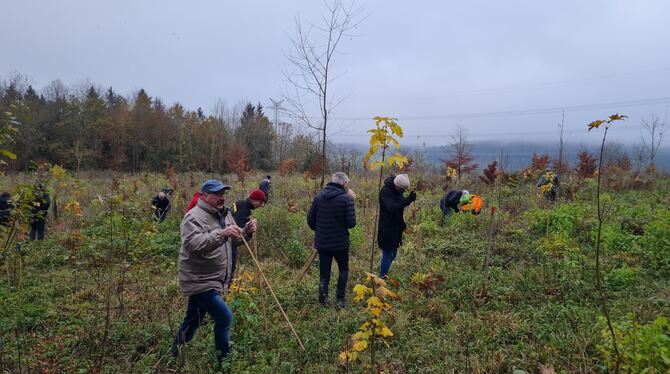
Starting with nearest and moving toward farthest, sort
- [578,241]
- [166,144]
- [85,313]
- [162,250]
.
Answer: [85,313], [578,241], [162,250], [166,144]

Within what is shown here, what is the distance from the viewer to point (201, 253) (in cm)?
331

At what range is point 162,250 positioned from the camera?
809 cm

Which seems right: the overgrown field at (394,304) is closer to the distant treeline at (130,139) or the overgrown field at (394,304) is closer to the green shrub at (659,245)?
the green shrub at (659,245)

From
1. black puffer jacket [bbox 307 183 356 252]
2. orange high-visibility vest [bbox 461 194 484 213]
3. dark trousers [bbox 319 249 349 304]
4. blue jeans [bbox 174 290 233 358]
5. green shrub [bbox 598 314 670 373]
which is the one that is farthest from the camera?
orange high-visibility vest [bbox 461 194 484 213]

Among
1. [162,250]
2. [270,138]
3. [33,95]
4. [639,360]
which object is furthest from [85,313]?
[33,95]

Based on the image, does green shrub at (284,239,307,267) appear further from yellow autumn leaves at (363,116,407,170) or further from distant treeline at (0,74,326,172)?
distant treeline at (0,74,326,172)

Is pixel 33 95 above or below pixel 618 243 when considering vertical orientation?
above

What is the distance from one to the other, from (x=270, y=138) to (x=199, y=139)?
5.95 metres

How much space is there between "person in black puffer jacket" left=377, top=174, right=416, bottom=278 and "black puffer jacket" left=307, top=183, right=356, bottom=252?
1.69 feet

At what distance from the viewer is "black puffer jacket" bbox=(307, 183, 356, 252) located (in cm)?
501

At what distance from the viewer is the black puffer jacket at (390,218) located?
17.6 ft

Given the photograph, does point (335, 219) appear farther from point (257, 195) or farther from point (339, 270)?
point (257, 195)

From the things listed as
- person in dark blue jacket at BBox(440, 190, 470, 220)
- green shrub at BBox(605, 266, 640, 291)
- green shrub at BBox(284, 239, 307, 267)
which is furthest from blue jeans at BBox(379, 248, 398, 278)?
person in dark blue jacket at BBox(440, 190, 470, 220)

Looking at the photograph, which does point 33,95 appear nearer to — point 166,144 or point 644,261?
point 166,144
